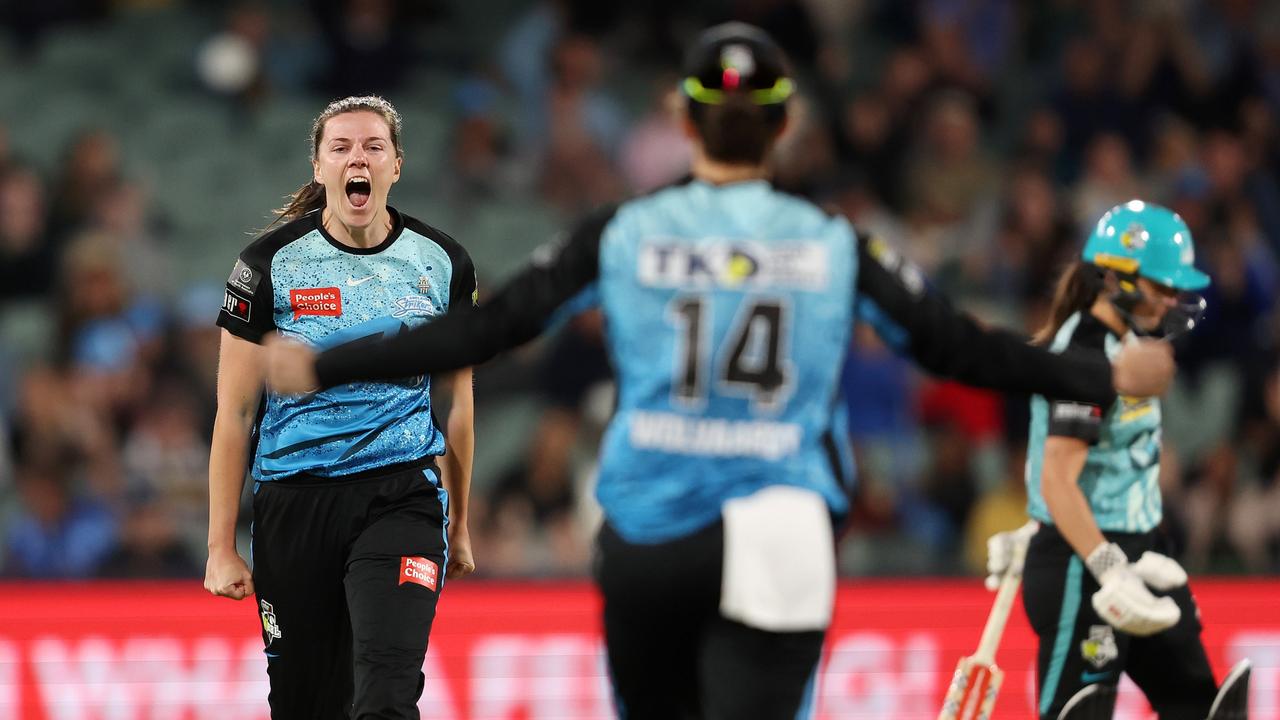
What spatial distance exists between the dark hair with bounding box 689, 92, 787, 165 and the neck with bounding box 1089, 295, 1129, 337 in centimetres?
238

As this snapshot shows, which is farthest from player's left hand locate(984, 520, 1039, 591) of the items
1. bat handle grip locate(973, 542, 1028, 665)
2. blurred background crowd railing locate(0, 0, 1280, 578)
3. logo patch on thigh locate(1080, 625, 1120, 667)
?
blurred background crowd railing locate(0, 0, 1280, 578)

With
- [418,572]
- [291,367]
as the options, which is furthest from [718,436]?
[418,572]

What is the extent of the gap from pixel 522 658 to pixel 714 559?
17.1 ft

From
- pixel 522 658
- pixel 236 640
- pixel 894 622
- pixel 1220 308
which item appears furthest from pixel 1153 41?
pixel 236 640

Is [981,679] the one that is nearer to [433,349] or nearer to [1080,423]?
[1080,423]

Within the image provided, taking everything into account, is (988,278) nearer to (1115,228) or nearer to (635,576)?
(1115,228)

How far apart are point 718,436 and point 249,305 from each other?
239cm

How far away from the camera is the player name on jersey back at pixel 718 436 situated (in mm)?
3652

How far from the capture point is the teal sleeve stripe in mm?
5828

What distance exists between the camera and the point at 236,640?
8523mm

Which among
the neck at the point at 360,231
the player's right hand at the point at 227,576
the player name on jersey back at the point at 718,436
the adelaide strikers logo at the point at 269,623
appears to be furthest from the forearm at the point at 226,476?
the player name on jersey back at the point at 718,436

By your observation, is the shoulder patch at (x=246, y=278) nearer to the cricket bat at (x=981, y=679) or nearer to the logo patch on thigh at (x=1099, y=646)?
the cricket bat at (x=981, y=679)

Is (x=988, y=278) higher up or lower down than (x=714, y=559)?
lower down

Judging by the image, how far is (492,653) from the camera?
867 cm
